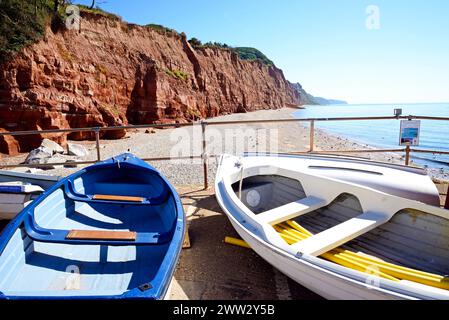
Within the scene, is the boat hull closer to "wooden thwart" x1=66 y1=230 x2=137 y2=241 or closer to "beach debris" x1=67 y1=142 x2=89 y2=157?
"wooden thwart" x1=66 y1=230 x2=137 y2=241

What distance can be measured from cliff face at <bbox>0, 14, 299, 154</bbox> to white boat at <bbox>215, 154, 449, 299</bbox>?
12.7 meters

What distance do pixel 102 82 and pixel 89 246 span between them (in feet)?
60.0

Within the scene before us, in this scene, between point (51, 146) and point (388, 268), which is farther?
point (51, 146)

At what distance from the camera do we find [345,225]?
2.55 m

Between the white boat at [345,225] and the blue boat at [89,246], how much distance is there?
72cm

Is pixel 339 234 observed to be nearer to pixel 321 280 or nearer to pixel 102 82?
pixel 321 280

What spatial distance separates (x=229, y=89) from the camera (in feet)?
142

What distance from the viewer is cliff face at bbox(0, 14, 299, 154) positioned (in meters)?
13.0

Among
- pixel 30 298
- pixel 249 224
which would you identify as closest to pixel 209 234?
pixel 249 224

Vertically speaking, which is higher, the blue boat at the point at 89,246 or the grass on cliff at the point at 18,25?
the grass on cliff at the point at 18,25

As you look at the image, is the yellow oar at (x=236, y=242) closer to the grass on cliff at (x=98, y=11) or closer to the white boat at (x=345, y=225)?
the white boat at (x=345, y=225)

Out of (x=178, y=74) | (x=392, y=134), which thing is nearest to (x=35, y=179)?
(x=178, y=74)

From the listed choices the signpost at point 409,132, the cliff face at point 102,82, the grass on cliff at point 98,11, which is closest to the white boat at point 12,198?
the signpost at point 409,132

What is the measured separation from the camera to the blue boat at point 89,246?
1896 mm
